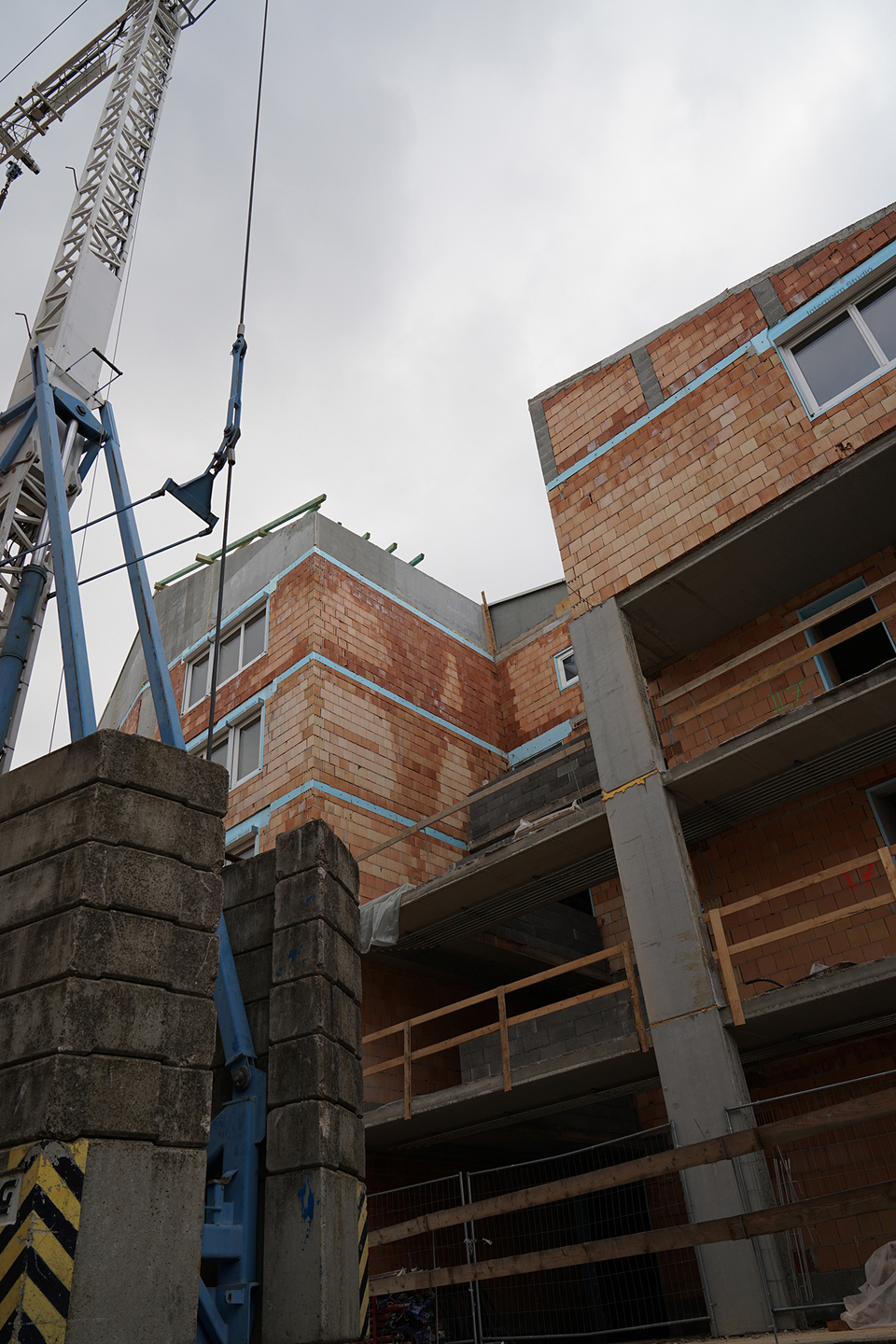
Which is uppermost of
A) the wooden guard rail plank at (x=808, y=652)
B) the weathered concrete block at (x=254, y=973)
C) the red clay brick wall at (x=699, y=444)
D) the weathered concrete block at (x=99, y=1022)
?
the red clay brick wall at (x=699, y=444)

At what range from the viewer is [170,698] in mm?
7609

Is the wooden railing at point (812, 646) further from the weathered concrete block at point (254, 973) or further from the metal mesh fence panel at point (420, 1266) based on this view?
the weathered concrete block at point (254, 973)

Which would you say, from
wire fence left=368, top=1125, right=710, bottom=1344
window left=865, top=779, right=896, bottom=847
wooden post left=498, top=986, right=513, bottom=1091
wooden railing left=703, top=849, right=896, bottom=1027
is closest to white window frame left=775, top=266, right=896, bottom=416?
window left=865, top=779, right=896, bottom=847

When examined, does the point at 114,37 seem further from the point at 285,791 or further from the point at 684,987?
the point at 684,987

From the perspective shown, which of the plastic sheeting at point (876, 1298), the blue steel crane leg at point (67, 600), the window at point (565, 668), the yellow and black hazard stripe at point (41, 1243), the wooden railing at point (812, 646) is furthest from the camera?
the window at point (565, 668)

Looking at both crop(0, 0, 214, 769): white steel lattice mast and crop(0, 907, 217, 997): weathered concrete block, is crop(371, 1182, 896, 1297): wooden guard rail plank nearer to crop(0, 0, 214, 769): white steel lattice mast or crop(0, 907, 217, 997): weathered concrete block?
crop(0, 907, 217, 997): weathered concrete block

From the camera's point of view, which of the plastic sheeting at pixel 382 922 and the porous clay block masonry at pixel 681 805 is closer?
the porous clay block masonry at pixel 681 805

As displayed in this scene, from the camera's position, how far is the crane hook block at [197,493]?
9.58 meters

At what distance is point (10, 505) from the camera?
9.07m

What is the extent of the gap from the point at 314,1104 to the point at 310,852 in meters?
1.75

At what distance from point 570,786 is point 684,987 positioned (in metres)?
5.80

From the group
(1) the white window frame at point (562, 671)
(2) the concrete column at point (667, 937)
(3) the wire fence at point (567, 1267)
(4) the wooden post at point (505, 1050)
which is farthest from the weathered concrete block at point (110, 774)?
(1) the white window frame at point (562, 671)

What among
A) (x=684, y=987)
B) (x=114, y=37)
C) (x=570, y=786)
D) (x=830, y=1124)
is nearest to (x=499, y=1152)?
(x=570, y=786)

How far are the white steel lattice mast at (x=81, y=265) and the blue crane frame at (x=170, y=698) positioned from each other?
0.23 ft
